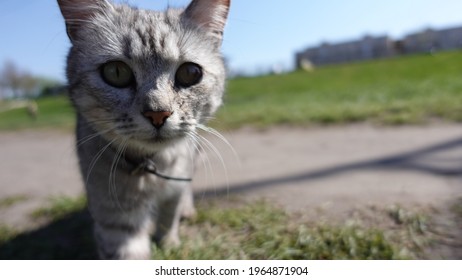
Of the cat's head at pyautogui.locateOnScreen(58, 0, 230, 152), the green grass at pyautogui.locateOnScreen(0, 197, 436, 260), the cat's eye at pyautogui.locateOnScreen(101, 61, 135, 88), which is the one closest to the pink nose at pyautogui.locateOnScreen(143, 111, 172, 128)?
the cat's head at pyautogui.locateOnScreen(58, 0, 230, 152)

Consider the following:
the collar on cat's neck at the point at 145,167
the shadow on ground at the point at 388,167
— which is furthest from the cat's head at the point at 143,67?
the shadow on ground at the point at 388,167

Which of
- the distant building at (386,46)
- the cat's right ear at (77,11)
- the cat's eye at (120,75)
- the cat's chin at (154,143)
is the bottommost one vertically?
the cat's chin at (154,143)

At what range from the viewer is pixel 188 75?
3.95 ft

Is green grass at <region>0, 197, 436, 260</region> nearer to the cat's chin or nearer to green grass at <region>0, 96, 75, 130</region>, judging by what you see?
the cat's chin

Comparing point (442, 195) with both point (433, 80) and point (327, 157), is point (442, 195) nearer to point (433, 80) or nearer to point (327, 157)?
point (327, 157)

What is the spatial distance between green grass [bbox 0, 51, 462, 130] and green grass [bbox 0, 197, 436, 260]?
0.45 meters

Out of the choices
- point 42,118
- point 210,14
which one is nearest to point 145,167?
point 210,14

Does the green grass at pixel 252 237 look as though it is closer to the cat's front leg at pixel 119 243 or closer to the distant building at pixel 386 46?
the cat's front leg at pixel 119 243

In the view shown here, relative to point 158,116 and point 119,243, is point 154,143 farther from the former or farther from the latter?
point 119,243

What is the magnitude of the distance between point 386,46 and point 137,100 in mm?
2093

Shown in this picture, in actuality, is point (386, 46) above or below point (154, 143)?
above

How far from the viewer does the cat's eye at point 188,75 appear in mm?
1185

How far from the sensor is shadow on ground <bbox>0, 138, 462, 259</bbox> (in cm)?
153

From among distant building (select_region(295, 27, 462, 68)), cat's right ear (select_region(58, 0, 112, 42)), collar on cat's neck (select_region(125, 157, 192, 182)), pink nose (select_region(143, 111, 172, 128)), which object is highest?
distant building (select_region(295, 27, 462, 68))
